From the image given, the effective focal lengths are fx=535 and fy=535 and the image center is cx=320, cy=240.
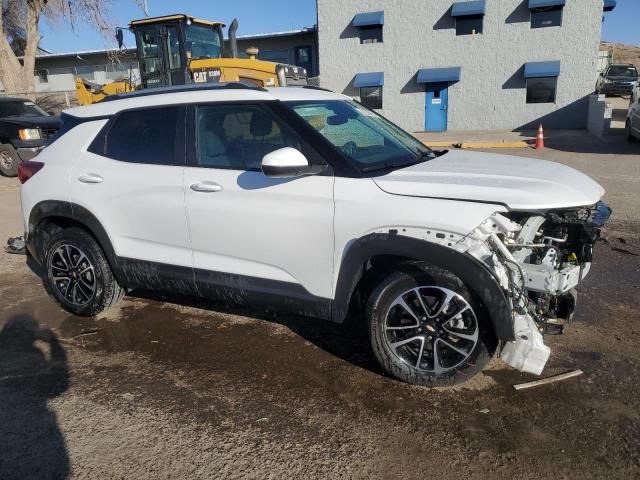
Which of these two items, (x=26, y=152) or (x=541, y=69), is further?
(x=541, y=69)

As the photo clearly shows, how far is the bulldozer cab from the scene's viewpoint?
41.0ft

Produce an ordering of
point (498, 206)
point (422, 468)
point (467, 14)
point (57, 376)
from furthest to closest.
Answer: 1. point (467, 14)
2. point (57, 376)
3. point (498, 206)
4. point (422, 468)

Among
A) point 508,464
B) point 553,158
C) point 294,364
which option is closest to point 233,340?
point 294,364

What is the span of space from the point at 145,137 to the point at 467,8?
20.8 m

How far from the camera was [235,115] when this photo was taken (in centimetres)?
379

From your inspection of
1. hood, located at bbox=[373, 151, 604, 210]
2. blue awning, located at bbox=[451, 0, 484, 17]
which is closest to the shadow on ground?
hood, located at bbox=[373, 151, 604, 210]

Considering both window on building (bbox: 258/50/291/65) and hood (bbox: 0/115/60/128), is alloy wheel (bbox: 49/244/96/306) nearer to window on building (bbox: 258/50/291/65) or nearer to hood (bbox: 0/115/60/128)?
hood (bbox: 0/115/60/128)

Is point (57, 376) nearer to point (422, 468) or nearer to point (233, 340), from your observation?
point (233, 340)

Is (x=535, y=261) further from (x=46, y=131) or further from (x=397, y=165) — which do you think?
(x=46, y=131)

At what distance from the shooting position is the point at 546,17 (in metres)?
21.5

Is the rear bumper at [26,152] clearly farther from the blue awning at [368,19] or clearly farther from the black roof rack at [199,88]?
the blue awning at [368,19]

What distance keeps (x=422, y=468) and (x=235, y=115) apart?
2.57 meters

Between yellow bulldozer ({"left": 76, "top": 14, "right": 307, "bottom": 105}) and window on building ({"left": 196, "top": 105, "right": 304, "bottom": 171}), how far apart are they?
329 inches

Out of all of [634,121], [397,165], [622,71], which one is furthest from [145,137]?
[622,71]
